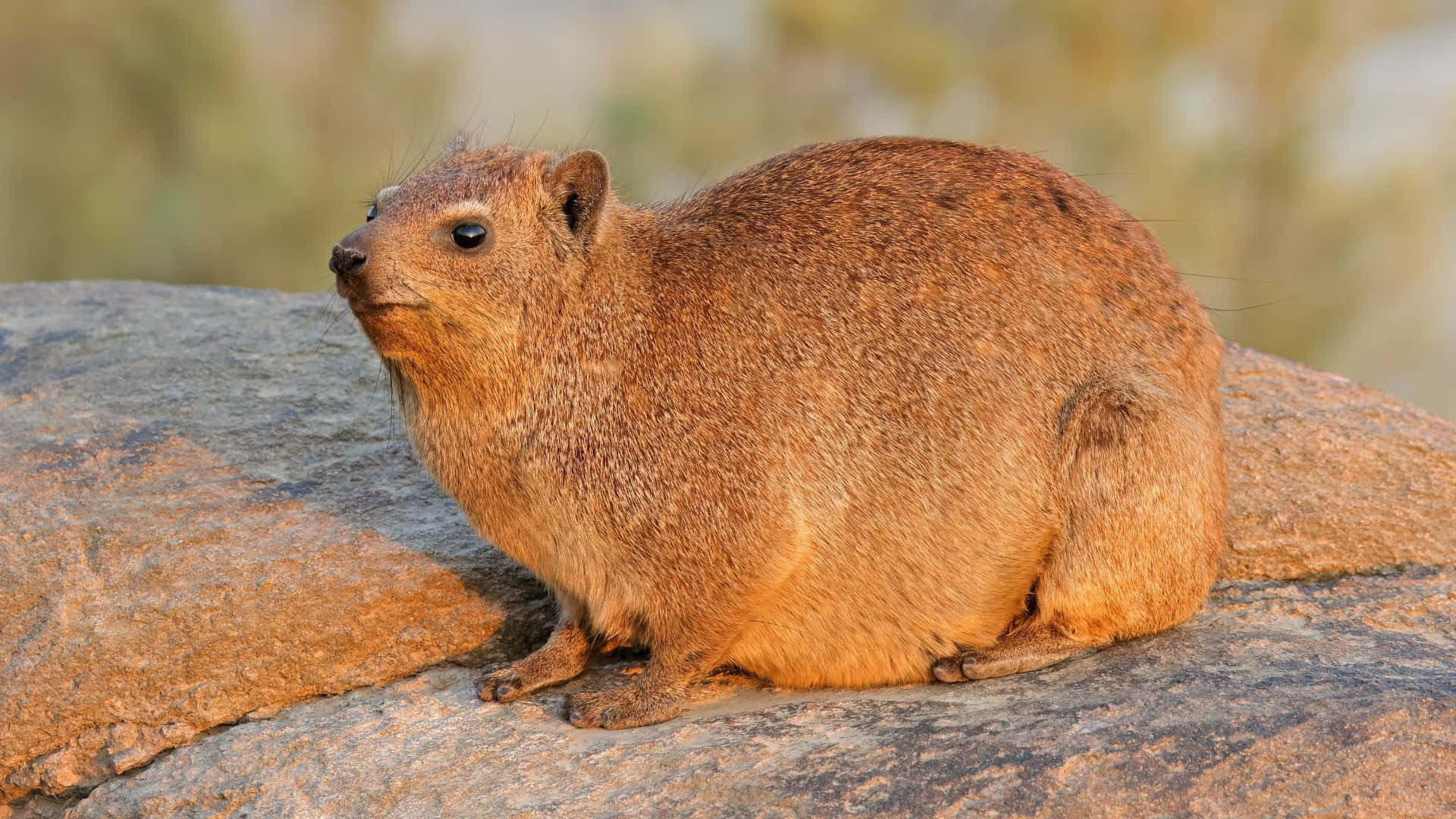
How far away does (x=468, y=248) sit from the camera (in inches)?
215

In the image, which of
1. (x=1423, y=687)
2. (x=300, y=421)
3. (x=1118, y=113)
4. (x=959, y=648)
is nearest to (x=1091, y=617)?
(x=959, y=648)

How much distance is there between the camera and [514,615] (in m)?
6.28

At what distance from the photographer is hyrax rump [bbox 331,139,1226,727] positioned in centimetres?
550

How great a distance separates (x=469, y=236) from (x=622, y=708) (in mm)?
1936

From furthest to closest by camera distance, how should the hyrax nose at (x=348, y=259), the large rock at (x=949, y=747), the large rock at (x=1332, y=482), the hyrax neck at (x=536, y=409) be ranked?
the large rock at (x=1332, y=482) → the hyrax neck at (x=536, y=409) → the hyrax nose at (x=348, y=259) → the large rock at (x=949, y=747)

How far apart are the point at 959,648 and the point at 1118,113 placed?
12028mm

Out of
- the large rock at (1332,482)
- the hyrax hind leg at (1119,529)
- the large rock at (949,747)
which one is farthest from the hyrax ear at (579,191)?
the large rock at (1332,482)

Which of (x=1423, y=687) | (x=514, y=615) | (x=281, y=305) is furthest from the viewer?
(x=281, y=305)

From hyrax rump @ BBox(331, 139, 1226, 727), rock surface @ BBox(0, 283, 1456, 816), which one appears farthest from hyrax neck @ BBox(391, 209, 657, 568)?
rock surface @ BBox(0, 283, 1456, 816)

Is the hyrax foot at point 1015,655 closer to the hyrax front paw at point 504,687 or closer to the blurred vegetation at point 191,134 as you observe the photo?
the hyrax front paw at point 504,687

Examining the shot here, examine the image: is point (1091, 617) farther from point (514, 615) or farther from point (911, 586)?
point (514, 615)

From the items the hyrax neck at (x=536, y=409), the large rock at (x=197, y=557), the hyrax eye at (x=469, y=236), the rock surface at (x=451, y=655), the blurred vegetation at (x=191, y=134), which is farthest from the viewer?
the blurred vegetation at (x=191, y=134)

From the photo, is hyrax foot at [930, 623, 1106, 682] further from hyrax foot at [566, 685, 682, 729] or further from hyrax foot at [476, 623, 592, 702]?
hyrax foot at [476, 623, 592, 702]

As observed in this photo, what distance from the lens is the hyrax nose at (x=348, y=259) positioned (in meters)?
5.20
